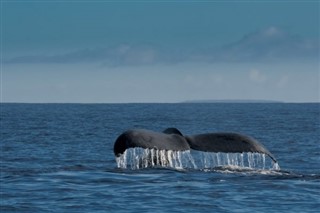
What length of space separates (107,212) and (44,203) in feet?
4.34

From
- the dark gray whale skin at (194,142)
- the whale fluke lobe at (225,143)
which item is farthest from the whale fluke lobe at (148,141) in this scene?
the whale fluke lobe at (225,143)

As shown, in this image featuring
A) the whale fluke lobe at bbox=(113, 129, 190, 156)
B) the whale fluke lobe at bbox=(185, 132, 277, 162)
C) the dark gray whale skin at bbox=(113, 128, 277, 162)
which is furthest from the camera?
the whale fluke lobe at bbox=(185, 132, 277, 162)

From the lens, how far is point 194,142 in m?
16.1

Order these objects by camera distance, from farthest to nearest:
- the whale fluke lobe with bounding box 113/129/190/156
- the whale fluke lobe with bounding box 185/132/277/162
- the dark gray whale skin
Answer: the whale fluke lobe with bounding box 185/132/277/162
the dark gray whale skin
the whale fluke lobe with bounding box 113/129/190/156

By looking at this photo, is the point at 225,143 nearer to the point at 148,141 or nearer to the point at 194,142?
the point at 194,142

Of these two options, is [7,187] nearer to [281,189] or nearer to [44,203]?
[44,203]

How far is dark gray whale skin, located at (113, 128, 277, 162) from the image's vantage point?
15.4m

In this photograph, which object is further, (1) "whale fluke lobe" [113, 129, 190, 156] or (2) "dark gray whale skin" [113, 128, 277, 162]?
(2) "dark gray whale skin" [113, 128, 277, 162]

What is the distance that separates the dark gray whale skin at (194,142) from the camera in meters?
15.4

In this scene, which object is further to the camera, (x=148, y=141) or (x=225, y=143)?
(x=225, y=143)

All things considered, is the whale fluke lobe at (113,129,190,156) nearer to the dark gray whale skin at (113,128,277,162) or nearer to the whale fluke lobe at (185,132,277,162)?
the dark gray whale skin at (113,128,277,162)

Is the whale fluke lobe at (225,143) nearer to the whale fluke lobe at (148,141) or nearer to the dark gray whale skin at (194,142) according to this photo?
the dark gray whale skin at (194,142)

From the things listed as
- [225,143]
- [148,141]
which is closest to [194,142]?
[225,143]

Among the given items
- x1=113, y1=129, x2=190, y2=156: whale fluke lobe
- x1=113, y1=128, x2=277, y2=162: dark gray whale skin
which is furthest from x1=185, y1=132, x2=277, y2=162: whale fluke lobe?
x1=113, y1=129, x2=190, y2=156: whale fluke lobe
